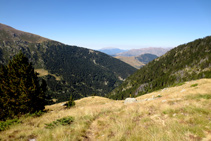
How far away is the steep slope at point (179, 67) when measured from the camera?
375ft

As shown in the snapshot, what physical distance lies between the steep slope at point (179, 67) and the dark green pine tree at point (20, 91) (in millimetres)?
124239

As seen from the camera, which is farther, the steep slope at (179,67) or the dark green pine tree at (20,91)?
the steep slope at (179,67)

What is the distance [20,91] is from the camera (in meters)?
20.4

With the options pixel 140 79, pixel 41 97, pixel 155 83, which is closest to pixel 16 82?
pixel 41 97

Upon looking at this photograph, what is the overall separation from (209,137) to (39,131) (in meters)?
7.98

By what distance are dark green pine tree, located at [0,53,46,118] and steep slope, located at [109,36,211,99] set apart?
124239mm

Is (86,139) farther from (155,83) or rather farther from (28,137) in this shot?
(155,83)

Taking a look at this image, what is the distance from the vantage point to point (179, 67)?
139 metres

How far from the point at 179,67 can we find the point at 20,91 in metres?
165

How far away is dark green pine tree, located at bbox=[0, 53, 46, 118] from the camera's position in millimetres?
20172

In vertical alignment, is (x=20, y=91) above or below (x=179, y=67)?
below

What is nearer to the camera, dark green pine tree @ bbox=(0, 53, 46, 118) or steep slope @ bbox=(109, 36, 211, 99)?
dark green pine tree @ bbox=(0, 53, 46, 118)

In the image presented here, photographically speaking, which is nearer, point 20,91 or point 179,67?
point 20,91

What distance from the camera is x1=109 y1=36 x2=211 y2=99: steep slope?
114206 mm
